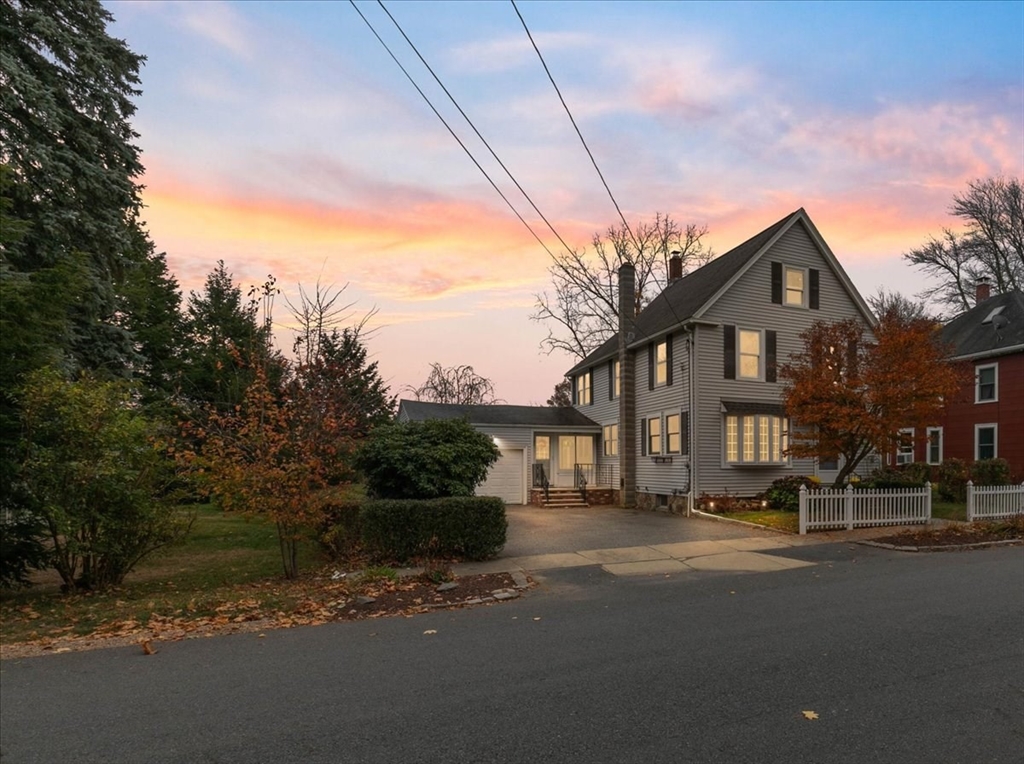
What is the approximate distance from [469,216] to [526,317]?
20.9 meters

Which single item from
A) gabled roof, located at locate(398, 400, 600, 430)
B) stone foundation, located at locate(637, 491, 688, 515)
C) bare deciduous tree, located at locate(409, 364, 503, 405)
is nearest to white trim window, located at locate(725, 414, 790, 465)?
stone foundation, located at locate(637, 491, 688, 515)

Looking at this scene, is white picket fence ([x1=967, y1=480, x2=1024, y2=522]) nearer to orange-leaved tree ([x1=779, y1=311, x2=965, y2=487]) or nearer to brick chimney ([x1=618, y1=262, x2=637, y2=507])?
orange-leaved tree ([x1=779, y1=311, x2=965, y2=487])

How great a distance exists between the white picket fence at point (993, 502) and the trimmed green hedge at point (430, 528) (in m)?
12.9

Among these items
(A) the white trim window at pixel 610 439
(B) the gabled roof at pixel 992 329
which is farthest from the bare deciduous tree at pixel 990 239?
(A) the white trim window at pixel 610 439

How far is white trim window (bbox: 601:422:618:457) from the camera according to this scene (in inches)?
961

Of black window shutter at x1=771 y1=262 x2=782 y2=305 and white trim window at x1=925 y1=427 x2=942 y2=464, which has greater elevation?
black window shutter at x1=771 y1=262 x2=782 y2=305

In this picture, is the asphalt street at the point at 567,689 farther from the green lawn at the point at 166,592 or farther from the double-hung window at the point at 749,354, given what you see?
the double-hung window at the point at 749,354

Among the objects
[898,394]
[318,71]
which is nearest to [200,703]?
[318,71]

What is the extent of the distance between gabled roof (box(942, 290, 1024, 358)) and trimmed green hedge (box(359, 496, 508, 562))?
827 inches

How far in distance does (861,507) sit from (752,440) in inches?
221

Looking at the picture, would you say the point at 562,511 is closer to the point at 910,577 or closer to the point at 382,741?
the point at 910,577

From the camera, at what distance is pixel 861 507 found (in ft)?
47.7

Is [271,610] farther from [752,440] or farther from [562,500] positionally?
[752,440]

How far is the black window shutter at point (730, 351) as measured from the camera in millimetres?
20203
